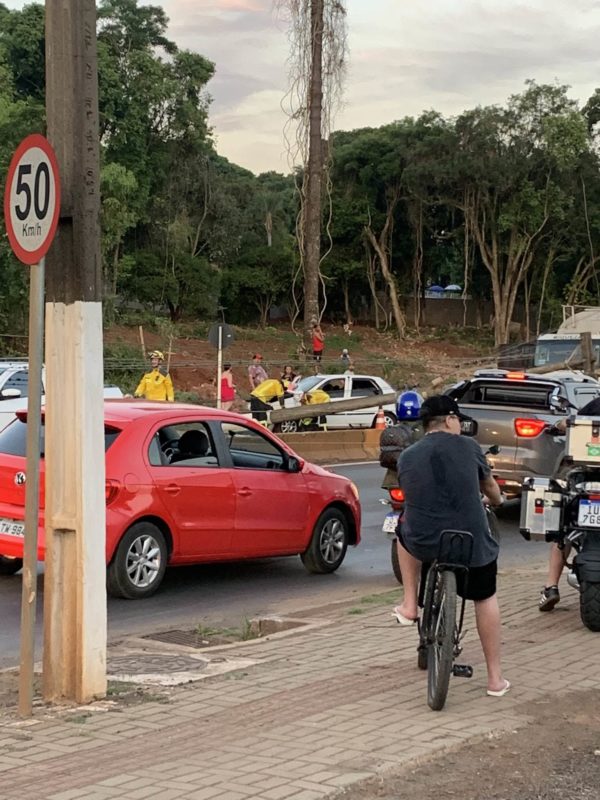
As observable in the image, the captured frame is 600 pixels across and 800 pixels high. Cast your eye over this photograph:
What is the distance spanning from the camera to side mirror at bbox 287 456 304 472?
38.8ft

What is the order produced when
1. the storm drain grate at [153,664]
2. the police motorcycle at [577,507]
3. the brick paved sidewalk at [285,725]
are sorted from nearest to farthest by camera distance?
1. the brick paved sidewalk at [285,725]
2. the storm drain grate at [153,664]
3. the police motorcycle at [577,507]

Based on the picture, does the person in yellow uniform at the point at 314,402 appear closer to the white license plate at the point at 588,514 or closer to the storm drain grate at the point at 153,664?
the white license plate at the point at 588,514

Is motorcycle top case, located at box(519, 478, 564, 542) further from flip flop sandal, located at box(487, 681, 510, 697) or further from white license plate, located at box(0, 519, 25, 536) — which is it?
white license plate, located at box(0, 519, 25, 536)

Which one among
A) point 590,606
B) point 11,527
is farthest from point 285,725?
point 11,527

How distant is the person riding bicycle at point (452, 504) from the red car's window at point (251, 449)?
197 inches

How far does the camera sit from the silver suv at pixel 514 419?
48.9 feet

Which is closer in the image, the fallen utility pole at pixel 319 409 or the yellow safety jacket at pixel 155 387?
the yellow safety jacket at pixel 155 387

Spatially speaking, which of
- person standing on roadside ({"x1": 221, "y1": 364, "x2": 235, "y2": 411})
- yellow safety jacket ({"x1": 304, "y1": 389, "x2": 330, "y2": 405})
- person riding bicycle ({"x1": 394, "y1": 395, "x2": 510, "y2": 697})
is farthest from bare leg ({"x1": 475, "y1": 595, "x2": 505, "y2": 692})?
yellow safety jacket ({"x1": 304, "y1": 389, "x2": 330, "y2": 405})

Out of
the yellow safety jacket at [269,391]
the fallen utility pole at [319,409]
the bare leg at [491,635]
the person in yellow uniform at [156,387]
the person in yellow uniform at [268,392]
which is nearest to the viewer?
the bare leg at [491,635]

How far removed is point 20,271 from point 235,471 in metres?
23.8

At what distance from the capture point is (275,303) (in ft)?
203

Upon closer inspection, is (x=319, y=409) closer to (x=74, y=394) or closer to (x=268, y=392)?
(x=268, y=392)

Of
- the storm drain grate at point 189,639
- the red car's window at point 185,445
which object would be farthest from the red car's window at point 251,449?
the storm drain grate at point 189,639

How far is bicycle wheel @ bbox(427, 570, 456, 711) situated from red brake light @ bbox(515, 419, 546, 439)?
8.59 metres
